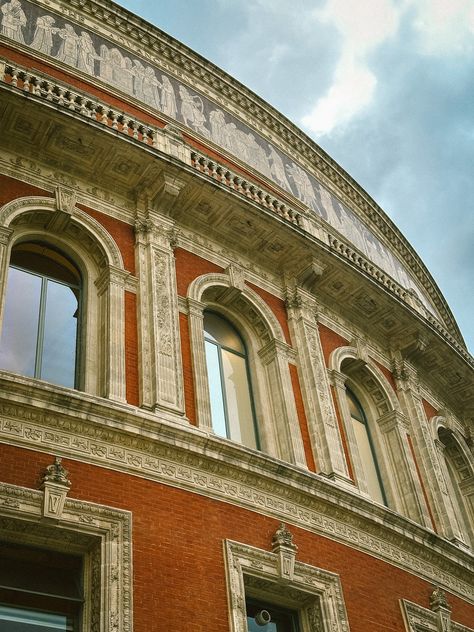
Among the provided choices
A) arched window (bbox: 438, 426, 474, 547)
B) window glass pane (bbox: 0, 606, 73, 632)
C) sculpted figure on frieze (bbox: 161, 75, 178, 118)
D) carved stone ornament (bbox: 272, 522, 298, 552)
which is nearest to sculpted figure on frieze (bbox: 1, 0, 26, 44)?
sculpted figure on frieze (bbox: 161, 75, 178, 118)

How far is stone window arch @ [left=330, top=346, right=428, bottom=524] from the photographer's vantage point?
633 inches

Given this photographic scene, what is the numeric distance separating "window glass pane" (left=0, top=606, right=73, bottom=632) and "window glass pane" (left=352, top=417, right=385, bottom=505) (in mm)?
7777

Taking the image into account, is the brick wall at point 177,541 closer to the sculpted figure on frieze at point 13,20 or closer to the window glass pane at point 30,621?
the window glass pane at point 30,621

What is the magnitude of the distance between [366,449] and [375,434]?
52 centimetres

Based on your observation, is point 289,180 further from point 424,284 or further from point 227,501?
point 227,501

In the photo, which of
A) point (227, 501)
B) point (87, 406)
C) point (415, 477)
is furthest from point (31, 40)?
point (415, 477)

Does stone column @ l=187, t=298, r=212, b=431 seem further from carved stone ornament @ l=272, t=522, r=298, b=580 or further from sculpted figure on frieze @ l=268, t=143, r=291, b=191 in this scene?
sculpted figure on frieze @ l=268, t=143, r=291, b=191

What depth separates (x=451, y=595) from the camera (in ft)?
50.8

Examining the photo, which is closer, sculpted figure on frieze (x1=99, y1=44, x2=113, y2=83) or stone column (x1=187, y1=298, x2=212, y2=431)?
stone column (x1=187, y1=298, x2=212, y2=431)

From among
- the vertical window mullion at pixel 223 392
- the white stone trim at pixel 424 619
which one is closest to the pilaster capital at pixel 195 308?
the vertical window mullion at pixel 223 392

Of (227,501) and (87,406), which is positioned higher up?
(87,406)

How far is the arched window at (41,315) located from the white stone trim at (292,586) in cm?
381

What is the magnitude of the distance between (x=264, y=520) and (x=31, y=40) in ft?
37.8

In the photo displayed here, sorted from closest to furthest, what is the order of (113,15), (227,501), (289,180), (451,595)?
(227,501) → (451,595) → (113,15) → (289,180)
